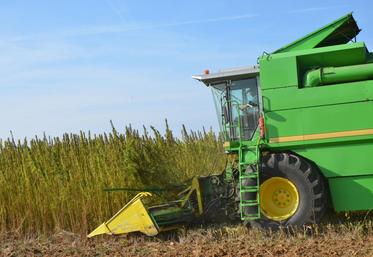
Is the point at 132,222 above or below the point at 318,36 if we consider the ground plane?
below

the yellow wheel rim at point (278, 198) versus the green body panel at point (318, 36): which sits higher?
the green body panel at point (318, 36)

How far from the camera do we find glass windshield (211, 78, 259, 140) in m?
6.91

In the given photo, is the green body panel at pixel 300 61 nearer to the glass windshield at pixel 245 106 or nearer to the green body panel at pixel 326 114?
the green body panel at pixel 326 114

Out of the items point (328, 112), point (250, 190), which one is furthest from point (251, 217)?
point (328, 112)

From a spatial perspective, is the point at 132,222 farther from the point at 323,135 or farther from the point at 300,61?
the point at 300,61

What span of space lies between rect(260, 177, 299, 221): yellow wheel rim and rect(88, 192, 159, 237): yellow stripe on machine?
139 cm

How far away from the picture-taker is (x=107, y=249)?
6.20 m

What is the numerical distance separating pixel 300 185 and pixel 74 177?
3.34 m

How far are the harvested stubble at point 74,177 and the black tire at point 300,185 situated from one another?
81.3 inches

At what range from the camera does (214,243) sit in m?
6.11

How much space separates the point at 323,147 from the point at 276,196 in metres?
0.84

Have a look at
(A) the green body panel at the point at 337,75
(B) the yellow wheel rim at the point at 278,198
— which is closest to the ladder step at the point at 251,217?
(B) the yellow wheel rim at the point at 278,198

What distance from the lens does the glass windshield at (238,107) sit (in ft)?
22.7

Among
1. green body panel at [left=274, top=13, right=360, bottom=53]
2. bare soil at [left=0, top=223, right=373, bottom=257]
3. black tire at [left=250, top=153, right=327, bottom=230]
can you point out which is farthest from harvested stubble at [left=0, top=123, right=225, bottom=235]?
green body panel at [left=274, top=13, right=360, bottom=53]
